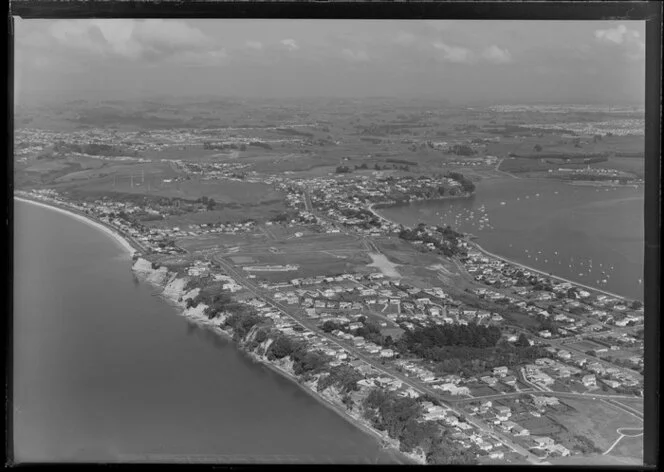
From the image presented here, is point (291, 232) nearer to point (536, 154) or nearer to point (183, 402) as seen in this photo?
point (183, 402)

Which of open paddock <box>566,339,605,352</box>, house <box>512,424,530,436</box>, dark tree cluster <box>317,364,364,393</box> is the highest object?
open paddock <box>566,339,605,352</box>

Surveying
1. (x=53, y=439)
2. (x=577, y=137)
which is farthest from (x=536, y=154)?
(x=53, y=439)

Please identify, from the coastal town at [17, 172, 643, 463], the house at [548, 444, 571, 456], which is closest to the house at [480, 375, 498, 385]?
the coastal town at [17, 172, 643, 463]

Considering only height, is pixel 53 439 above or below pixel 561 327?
below

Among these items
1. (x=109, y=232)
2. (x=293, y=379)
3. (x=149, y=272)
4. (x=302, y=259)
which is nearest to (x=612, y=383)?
(x=293, y=379)

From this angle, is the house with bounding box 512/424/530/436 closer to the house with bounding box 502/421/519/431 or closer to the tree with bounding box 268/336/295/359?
the house with bounding box 502/421/519/431

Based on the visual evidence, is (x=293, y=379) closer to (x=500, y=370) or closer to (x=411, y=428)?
(x=411, y=428)
